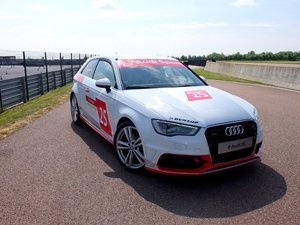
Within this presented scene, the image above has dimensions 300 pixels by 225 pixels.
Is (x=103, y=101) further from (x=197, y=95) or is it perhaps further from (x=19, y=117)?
(x=19, y=117)

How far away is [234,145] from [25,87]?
9330 mm

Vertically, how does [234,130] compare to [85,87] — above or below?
below

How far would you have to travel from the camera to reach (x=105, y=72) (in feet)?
16.5

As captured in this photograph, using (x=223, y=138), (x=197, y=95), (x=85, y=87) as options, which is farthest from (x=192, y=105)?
(x=85, y=87)

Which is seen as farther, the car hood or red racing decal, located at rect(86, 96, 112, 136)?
red racing decal, located at rect(86, 96, 112, 136)

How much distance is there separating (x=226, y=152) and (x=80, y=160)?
228 cm

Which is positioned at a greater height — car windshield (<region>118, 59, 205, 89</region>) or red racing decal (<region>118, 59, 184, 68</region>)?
red racing decal (<region>118, 59, 184, 68</region>)

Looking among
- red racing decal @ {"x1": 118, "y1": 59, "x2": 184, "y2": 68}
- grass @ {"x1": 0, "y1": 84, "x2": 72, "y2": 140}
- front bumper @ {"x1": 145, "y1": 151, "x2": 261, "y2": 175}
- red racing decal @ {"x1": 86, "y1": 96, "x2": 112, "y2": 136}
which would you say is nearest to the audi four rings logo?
front bumper @ {"x1": 145, "y1": 151, "x2": 261, "y2": 175}

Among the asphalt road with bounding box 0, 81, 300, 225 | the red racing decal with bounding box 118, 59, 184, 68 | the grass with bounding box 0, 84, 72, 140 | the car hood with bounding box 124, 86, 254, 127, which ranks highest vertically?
the red racing decal with bounding box 118, 59, 184, 68

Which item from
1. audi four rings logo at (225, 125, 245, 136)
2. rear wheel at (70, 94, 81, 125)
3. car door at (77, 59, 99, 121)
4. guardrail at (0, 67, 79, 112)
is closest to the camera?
audi four rings logo at (225, 125, 245, 136)

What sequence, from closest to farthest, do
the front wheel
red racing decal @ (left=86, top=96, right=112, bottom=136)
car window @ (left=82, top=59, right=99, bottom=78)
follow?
the front wheel
red racing decal @ (left=86, top=96, right=112, bottom=136)
car window @ (left=82, top=59, right=99, bottom=78)

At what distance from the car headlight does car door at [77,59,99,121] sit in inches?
91.4

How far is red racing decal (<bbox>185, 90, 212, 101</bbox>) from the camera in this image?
3883 mm

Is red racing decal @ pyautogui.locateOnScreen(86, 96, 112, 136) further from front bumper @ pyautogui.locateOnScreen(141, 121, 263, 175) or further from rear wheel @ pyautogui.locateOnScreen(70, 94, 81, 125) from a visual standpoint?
rear wheel @ pyautogui.locateOnScreen(70, 94, 81, 125)
